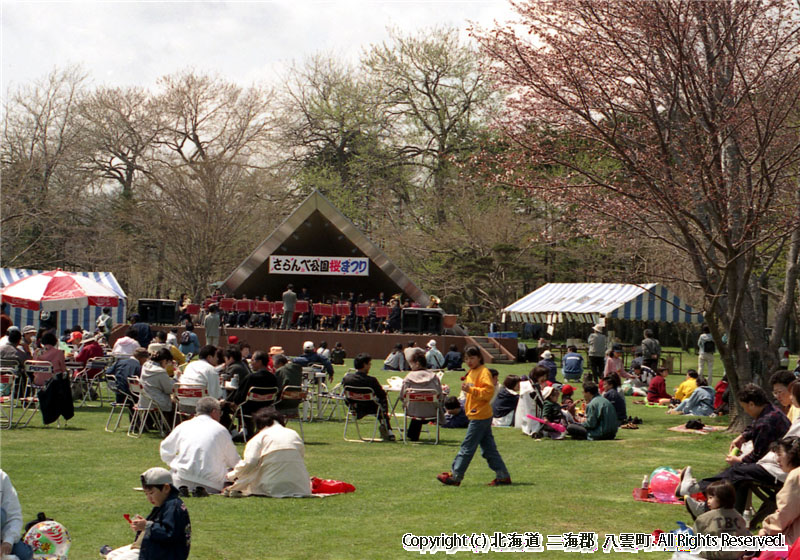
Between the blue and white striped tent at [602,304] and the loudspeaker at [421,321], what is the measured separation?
3196mm

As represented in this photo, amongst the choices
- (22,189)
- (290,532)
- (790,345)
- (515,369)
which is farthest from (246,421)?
(790,345)

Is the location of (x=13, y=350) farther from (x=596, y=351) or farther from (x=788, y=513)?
(x=596, y=351)

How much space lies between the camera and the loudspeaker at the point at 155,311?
105 feet

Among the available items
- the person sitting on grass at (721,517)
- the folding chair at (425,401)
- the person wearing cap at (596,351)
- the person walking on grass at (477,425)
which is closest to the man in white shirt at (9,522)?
the person sitting on grass at (721,517)

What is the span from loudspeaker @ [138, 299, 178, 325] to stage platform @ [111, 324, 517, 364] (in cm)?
25

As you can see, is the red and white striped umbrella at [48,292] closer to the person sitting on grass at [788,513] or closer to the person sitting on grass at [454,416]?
the person sitting on grass at [454,416]

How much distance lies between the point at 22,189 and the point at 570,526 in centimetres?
3685

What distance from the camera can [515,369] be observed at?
28.4 meters

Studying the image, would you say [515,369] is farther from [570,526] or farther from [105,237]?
[105,237]

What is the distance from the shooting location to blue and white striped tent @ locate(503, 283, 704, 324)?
28.1 m

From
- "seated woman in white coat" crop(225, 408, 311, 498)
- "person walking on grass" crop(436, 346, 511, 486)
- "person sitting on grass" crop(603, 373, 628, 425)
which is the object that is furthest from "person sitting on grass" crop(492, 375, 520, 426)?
"seated woman in white coat" crop(225, 408, 311, 498)

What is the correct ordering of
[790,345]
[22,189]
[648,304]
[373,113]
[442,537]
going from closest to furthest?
1. [442,537]
2. [648,304]
3. [22,189]
4. [790,345]
5. [373,113]

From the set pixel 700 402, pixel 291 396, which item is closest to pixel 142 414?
pixel 291 396

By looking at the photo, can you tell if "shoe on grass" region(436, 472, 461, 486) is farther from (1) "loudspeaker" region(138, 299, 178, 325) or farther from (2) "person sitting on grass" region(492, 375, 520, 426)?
(1) "loudspeaker" region(138, 299, 178, 325)
